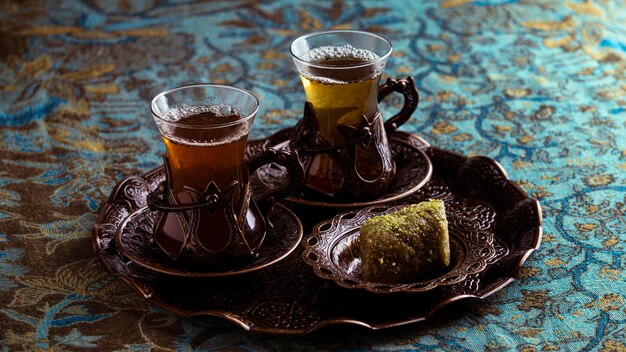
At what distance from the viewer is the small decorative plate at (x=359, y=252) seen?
819mm

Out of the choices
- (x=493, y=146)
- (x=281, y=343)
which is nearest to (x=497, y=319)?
(x=281, y=343)

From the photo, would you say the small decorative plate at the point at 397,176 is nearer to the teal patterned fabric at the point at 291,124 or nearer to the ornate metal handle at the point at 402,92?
the ornate metal handle at the point at 402,92

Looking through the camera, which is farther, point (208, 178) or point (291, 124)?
point (291, 124)

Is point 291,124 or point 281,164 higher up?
point 281,164

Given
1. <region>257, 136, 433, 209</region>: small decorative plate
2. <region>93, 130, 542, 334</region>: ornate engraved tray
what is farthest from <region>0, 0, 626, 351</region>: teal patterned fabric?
<region>257, 136, 433, 209</region>: small decorative plate

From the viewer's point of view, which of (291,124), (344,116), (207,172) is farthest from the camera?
(291,124)

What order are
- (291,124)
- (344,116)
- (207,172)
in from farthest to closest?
1. (291,124)
2. (344,116)
3. (207,172)

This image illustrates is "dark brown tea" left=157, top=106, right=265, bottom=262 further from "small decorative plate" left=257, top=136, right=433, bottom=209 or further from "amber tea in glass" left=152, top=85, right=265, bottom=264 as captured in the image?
"small decorative plate" left=257, top=136, right=433, bottom=209

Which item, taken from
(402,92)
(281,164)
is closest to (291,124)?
(402,92)

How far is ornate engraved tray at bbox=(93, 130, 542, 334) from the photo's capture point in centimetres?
82

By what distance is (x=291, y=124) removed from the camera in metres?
1.32

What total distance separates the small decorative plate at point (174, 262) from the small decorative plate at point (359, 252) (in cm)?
3

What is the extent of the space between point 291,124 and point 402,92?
293 millimetres

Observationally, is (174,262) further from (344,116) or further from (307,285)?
(344,116)
